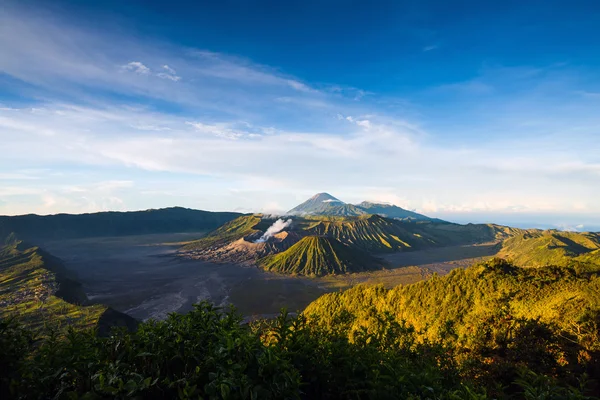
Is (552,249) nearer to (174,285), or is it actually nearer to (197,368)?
(174,285)

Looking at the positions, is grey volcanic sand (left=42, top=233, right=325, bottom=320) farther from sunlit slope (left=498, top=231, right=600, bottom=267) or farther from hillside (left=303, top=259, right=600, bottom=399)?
sunlit slope (left=498, top=231, right=600, bottom=267)

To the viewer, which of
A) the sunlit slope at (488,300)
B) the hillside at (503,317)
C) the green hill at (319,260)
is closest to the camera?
the hillside at (503,317)

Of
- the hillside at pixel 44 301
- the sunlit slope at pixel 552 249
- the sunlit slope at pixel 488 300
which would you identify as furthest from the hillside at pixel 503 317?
→ the sunlit slope at pixel 552 249

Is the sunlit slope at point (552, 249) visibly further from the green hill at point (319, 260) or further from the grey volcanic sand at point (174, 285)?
the grey volcanic sand at point (174, 285)

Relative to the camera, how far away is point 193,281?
114m

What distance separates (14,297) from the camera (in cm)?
7300

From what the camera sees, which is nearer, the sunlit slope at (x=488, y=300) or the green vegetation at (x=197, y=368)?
the green vegetation at (x=197, y=368)

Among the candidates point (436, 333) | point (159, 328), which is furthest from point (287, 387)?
point (436, 333)

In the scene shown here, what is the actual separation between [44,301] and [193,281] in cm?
5116

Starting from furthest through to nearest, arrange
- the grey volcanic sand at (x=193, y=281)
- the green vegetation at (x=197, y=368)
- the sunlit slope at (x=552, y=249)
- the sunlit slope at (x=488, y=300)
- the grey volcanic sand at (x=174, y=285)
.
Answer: the sunlit slope at (x=552, y=249) → the grey volcanic sand at (x=193, y=281) → the grey volcanic sand at (x=174, y=285) → the sunlit slope at (x=488, y=300) → the green vegetation at (x=197, y=368)

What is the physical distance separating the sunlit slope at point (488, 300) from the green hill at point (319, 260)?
305ft

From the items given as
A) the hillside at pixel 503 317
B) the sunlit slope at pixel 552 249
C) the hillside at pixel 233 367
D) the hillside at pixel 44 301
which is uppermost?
the hillside at pixel 233 367

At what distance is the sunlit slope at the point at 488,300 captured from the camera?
22312 millimetres

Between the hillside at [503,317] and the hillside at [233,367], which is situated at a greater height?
the hillside at [233,367]
